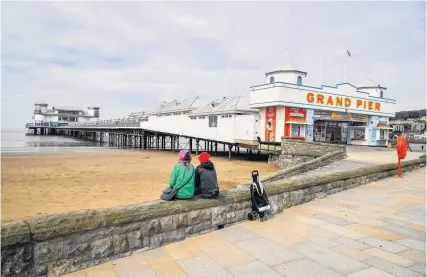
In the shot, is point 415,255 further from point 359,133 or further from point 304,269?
point 359,133

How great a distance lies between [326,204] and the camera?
303 inches

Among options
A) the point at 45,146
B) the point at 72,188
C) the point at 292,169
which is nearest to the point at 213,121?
the point at 292,169

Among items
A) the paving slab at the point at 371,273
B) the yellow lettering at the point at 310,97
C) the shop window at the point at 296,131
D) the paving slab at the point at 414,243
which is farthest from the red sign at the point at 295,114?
the paving slab at the point at 371,273

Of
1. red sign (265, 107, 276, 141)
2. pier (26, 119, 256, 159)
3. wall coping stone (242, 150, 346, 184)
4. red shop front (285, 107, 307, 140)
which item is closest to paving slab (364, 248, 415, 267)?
wall coping stone (242, 150, 346, 184)

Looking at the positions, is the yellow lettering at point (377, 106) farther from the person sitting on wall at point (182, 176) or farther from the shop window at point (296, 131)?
the person sitting on wall at point (182, 176)

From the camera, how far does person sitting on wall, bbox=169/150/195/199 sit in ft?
17.3

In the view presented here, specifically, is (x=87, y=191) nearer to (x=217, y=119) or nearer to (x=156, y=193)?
(x=156, y=193)

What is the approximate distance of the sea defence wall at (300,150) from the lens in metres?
20.3

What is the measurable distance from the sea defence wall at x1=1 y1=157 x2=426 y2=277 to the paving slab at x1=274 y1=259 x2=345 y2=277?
1712mm

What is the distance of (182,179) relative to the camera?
208 inches

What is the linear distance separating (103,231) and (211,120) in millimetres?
28593

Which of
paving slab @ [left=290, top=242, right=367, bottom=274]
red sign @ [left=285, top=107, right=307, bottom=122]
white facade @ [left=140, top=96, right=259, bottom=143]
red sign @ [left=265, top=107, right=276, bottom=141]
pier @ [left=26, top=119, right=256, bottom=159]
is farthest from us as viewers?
pier @ [left=26, top=119, right=256, bottom=159]

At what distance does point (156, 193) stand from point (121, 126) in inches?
1738

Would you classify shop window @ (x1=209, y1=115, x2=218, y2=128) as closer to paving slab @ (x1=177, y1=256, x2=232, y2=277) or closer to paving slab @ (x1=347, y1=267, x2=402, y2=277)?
paving slab @ (x1=177, y1=256, x2=232, y2=277)
